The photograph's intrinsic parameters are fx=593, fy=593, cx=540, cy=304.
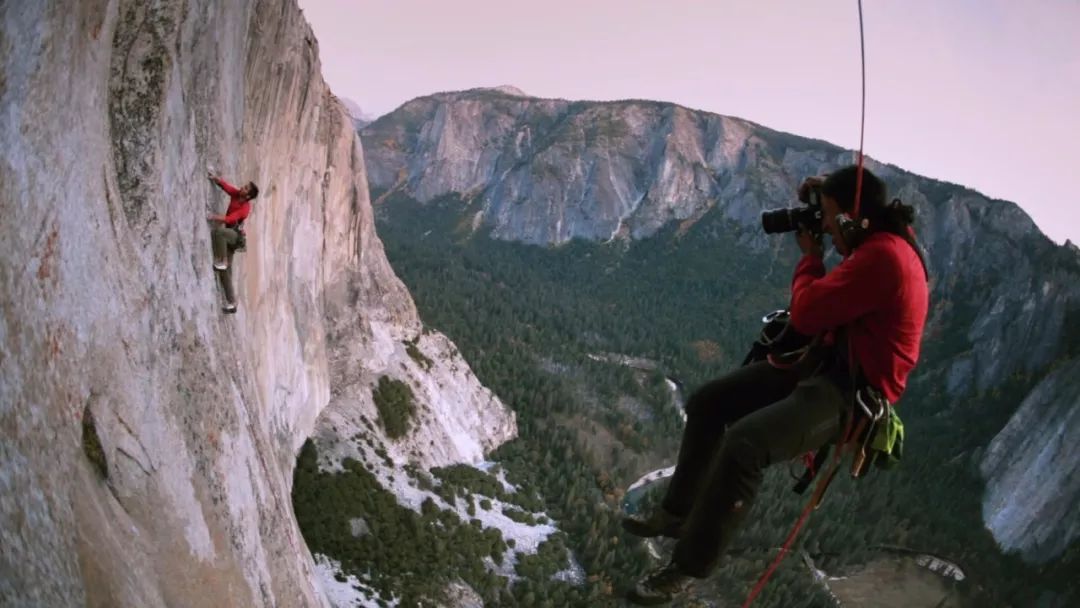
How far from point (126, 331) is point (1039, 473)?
101m

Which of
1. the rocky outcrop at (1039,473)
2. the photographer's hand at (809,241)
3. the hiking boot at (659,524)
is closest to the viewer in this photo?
the photographer's hand at (809,241)

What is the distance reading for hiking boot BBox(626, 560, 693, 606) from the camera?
17.4ft

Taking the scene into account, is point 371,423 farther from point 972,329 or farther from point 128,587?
point 972,329

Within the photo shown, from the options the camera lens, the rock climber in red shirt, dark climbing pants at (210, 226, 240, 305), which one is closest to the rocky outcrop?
the camera lens

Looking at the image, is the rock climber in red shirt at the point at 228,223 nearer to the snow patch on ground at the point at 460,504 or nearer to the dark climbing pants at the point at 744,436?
the dark climbing pants at the point at 744,436

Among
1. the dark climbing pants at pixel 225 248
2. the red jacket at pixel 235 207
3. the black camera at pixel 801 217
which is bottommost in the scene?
the dark climbing pants at pixel 225 248

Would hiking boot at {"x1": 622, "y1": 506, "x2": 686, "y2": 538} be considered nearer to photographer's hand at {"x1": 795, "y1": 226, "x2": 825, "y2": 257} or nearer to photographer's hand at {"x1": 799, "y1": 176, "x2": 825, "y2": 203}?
photographer's hand at {"x1": 795, "y1": 226, "x2": 825, "y2": 257}

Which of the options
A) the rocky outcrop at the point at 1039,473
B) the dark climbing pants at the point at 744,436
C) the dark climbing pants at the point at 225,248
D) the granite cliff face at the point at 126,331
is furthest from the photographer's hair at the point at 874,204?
the rocky outcrop at the point at 1039,473

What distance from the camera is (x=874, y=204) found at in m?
5.20

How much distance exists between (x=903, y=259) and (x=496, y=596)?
155 ft

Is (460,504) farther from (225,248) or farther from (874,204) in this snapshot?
(874,204)

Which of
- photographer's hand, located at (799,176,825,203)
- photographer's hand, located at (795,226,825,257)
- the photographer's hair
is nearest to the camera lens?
the photographer's hair

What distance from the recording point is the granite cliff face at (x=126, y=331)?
5.14 meters

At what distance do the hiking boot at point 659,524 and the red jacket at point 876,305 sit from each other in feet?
7.62
